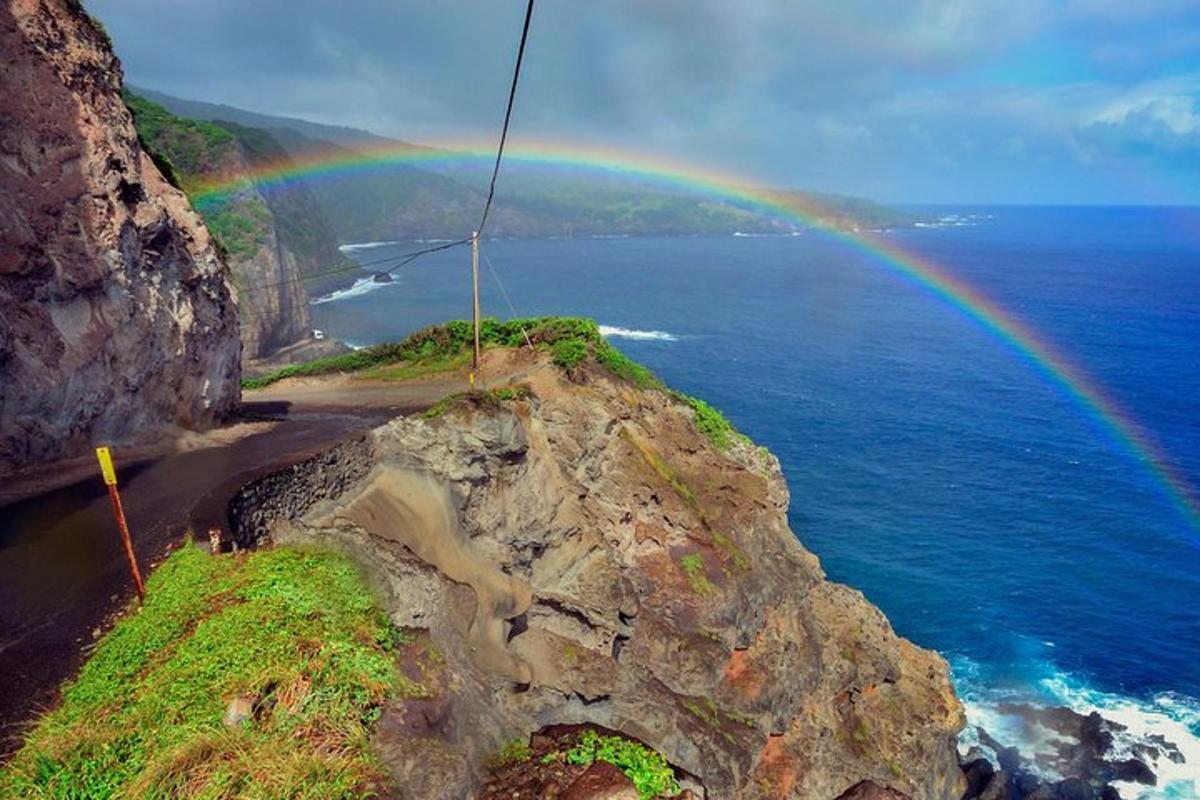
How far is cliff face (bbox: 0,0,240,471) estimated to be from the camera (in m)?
16.3

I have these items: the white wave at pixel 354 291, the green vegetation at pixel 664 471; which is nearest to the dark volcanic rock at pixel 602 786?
the green vegetation at pixel 664 471

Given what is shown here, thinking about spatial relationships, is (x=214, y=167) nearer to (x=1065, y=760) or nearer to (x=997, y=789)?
(x=997, y=789)

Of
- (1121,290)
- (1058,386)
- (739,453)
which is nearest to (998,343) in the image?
(1058,386)

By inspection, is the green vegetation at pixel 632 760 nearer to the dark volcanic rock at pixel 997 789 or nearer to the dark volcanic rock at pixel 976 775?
the dark volcanic rock at pixel 976 775

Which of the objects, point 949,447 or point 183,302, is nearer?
point 183,302

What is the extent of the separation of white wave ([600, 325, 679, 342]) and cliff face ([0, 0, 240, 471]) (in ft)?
214

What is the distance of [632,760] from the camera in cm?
1316

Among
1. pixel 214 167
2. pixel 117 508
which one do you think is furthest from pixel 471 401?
pixel 214 167

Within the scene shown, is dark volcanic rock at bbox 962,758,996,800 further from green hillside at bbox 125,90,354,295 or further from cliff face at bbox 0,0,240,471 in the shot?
green hillside at bbox 125,90,354,295

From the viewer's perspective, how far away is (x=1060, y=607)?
37906 mm

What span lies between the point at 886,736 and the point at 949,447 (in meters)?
36.5

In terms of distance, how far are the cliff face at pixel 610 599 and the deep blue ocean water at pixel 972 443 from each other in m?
13.0

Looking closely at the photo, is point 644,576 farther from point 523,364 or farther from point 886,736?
point 886,736

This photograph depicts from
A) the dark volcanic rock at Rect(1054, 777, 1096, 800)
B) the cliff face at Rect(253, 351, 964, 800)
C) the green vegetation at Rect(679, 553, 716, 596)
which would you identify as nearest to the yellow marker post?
the cliff face at Rect(253, 351, 964, 800)
